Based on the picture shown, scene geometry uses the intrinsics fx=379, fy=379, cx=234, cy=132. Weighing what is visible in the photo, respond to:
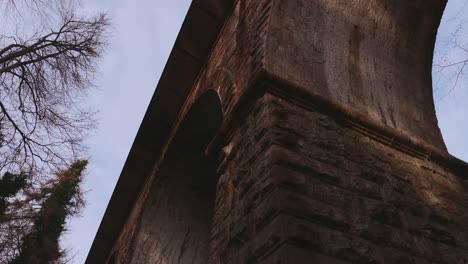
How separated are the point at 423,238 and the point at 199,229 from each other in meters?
3.90

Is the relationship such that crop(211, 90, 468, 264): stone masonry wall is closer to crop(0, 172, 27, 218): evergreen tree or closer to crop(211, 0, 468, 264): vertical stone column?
crop(211, 0, 468, 264): vertical stone column

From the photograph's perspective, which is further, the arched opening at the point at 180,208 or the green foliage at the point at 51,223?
the green foliage at the point at 51,223

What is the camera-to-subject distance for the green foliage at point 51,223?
1332 cm

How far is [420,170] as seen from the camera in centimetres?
264

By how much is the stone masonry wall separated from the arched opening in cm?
281

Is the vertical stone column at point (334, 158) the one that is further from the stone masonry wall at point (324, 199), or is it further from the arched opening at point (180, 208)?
the arched opening at point (180, 208)

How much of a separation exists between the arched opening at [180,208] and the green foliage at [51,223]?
752 centimetres

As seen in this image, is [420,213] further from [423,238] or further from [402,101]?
[402,101]

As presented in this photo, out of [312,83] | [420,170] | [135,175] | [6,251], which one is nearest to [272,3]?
[312,83]

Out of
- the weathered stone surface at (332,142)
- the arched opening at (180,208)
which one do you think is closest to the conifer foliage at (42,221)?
the arched opening at (180,208)

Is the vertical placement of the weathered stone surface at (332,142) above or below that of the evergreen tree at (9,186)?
below

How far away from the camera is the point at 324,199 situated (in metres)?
1.99

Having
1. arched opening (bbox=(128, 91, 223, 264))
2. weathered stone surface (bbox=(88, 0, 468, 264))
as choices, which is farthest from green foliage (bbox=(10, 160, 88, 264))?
weathered stone surface (bbox=(88, 0, 468, 264))

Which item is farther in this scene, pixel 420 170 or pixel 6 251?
Answer: pixel 6 251
